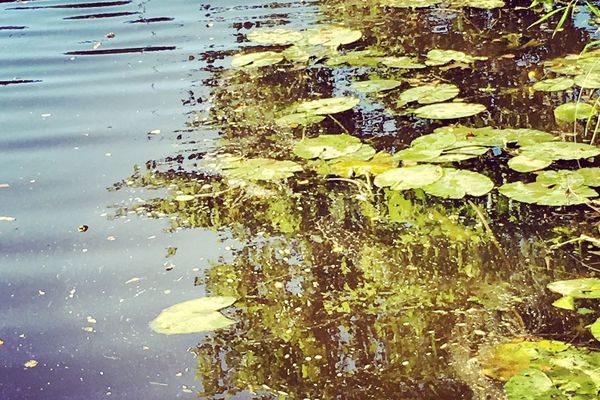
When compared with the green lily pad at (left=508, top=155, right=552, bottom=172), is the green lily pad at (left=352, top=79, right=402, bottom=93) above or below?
above

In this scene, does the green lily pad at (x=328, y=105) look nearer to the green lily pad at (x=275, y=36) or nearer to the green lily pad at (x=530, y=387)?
the green lily pad at (x=275, y=36)

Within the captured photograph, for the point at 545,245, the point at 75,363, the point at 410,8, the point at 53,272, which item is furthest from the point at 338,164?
the point at 410,8

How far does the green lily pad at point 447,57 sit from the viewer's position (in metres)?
2.90

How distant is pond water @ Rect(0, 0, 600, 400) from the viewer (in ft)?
4.83

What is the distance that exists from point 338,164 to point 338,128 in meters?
0.28

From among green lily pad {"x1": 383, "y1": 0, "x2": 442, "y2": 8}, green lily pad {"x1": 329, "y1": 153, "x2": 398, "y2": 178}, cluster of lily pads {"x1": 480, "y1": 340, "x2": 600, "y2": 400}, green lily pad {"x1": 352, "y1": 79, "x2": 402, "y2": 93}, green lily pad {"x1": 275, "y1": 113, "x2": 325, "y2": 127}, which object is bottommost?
cluster of lily pads {"x1": 480, "y1": 340, "x2": 600, "y2": 400}

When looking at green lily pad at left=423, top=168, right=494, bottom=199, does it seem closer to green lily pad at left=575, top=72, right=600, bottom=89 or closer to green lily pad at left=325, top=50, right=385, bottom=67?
green lily pad at left=575, top=72, right=600, bottom=89

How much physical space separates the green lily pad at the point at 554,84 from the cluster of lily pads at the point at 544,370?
53.2 inches

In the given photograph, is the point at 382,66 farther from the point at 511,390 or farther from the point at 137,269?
the point at 511,390

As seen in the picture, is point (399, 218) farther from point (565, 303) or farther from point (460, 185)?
point (565, 303)

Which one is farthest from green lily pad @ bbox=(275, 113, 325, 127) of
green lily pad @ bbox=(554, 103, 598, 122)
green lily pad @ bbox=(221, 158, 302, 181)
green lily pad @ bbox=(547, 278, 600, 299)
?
green lily pad @ bbox=(547, 278, 600, 299)

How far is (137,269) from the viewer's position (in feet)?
5.90

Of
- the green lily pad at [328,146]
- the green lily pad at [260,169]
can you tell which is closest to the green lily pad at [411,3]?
the green lily pad at [328,146]

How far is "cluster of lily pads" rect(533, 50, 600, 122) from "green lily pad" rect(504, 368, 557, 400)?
1.13 m
